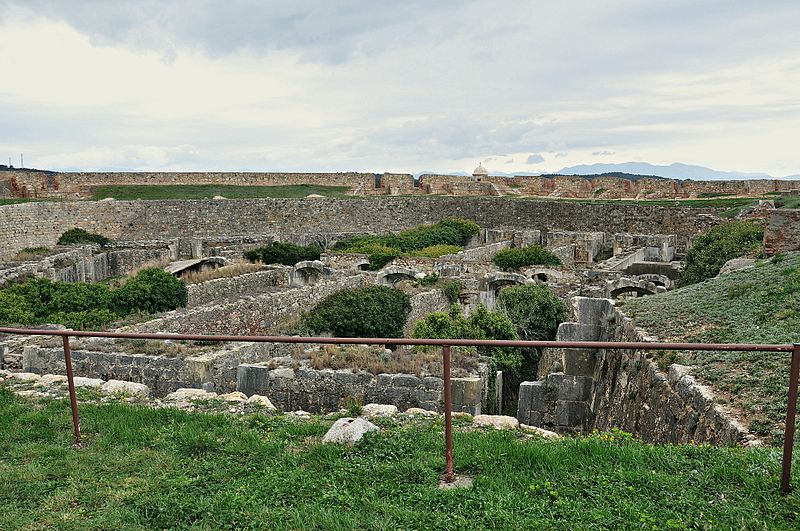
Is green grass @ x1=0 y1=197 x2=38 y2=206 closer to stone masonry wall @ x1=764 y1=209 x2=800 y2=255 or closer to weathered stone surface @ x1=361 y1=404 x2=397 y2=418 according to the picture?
weathered stone surface @ x1=361 y1=404 x2=397 y2=418

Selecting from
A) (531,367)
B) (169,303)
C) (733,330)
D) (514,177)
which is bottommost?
(531,367)

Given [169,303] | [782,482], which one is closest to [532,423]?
[782,482]

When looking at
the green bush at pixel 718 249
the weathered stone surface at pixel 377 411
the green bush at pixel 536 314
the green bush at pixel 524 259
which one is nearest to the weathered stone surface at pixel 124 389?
the weathered stone surface at pixel 377 411

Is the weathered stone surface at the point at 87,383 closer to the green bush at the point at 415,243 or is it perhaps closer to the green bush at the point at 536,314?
the green bush at the point at 536,314

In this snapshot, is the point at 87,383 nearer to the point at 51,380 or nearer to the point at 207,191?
the point at 51,380

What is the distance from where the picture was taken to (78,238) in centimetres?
2817

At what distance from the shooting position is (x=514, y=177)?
46.1 metres

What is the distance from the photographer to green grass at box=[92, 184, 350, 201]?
37.7 m

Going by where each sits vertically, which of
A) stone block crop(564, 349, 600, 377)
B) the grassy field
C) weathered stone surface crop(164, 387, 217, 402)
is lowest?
stone block crop(564, 349, 600, 377)

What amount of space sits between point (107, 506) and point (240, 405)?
8.03 ft

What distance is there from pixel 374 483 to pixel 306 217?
33.4m

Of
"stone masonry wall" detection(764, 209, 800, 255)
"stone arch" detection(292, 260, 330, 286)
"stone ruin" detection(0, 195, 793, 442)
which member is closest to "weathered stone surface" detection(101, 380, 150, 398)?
"stone ruin" detection(0, 195, 793, 442)

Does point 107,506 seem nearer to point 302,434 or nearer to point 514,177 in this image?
point 302,434

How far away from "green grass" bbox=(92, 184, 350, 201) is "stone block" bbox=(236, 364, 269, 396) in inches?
1258
